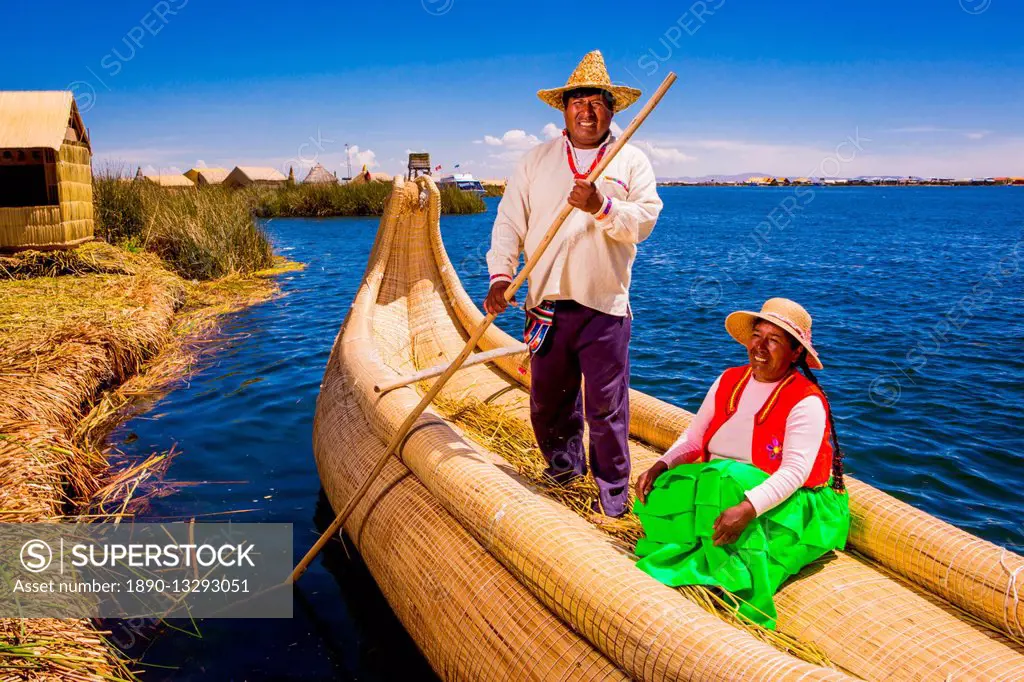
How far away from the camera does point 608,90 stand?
2.84 meters

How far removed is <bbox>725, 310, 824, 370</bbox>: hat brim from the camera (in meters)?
2.48

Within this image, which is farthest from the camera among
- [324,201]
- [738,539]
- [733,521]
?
[324,201]

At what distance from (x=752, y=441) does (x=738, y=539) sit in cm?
41

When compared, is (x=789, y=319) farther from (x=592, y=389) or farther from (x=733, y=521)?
(x=592, y=389)

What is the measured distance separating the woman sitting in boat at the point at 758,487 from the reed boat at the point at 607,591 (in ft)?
0.44

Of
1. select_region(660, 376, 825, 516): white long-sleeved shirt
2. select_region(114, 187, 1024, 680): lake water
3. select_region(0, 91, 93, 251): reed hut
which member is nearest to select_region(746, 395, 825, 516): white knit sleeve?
select_region(660, 376, 825, 516): white long-sleeved shirt

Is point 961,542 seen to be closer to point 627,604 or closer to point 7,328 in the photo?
point 627,604

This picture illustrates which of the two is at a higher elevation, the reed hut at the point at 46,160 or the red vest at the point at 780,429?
the reed hut at the point at 46,160

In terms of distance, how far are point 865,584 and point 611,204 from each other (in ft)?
5.69

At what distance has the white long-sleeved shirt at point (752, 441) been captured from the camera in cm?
240

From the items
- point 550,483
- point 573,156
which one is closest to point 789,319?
point 573,156

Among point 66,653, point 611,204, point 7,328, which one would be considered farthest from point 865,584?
point 7,328

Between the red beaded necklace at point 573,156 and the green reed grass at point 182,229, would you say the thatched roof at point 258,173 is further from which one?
the red beaded necklace at point 573,156

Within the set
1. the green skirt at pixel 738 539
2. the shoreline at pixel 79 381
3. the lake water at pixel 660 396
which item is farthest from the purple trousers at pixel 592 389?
the shoreline at pixel 79 381
